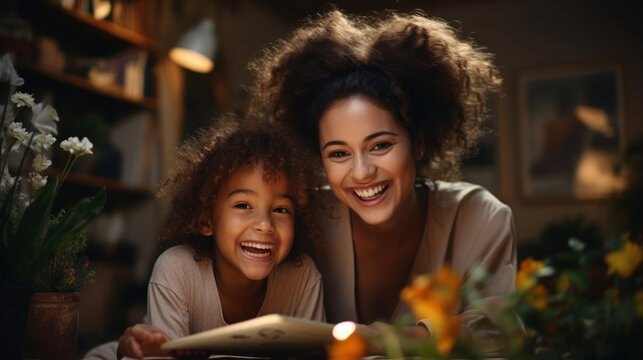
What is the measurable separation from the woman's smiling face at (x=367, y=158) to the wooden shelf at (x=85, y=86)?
210 cm

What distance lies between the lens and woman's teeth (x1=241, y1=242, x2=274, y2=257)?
147 cm

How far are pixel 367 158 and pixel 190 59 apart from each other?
242 centimetres

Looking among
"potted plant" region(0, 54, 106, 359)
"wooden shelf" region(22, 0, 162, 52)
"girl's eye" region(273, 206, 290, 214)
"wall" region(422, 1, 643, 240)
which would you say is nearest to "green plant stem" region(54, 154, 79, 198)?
"potted plant" region(0, 54, 106, 359)

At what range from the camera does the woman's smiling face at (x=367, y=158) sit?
5.22 feet

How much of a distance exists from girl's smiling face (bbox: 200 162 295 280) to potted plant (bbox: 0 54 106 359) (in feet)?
1.33

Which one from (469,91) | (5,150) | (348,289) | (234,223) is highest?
(469,91)

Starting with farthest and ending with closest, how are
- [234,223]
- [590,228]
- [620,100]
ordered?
[620,100] → [590,228] → [234,223]

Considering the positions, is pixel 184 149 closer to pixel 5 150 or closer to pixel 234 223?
pixel 234 223

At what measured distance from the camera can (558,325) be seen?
2.17 feet

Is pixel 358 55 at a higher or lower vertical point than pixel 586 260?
higher

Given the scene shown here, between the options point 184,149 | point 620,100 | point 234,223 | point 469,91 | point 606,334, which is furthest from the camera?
point 620,100

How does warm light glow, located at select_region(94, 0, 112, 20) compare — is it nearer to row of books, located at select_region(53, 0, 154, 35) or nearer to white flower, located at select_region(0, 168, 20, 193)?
row of books, located at select_region(53, 0, 154, 35)

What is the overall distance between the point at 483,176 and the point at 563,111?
0.86 m

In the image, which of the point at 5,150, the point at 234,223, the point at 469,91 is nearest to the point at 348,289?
the point at 234,223
